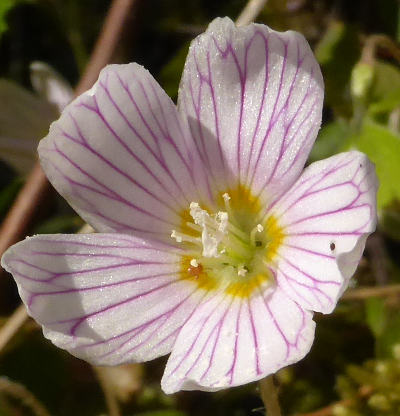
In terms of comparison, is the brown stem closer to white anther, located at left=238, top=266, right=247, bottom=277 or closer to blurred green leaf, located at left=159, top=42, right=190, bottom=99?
blurred green leaf, located at left=159, top=42, right=190, bottom=99

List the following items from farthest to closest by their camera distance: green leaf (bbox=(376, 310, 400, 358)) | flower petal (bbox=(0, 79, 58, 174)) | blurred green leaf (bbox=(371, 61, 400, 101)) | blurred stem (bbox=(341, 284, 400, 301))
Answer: flower petal (bbox=(0, 79, 58, 174)), blurred green leaf (bbox=(371, 61, 400, 101)), blurred stem (bbox=(341, 284, 400, 301)), green leaf (bbox=(376, 310, 400, 358))

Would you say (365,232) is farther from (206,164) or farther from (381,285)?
(381,285)

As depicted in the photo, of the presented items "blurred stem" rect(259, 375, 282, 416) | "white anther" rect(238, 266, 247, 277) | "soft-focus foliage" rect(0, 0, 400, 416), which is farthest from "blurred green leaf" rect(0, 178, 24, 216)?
"blurred stem" rect(259, 375, 282, 416)

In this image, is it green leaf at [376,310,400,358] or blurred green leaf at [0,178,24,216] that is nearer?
green leaf at [376,310,400,358]

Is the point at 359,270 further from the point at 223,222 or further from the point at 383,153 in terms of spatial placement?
A: the point at 223,222

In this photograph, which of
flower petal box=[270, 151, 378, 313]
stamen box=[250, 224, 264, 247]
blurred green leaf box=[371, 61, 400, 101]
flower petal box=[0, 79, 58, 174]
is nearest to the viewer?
flower petal box=[270, 151, 378, 313]

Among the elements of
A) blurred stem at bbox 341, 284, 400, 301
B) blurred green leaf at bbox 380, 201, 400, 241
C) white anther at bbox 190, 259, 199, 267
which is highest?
white anther at bbox 190, 259, 199, 267

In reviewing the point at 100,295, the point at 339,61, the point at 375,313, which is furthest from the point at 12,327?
the point at 339,61

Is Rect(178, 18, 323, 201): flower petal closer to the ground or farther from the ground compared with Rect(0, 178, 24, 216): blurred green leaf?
farther from the ground
